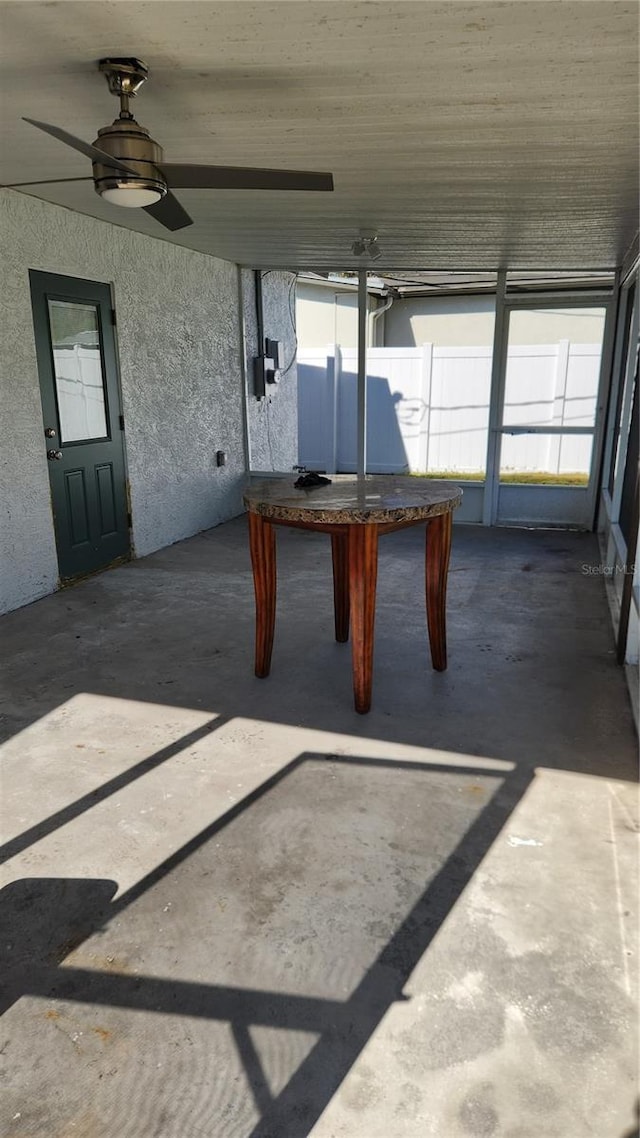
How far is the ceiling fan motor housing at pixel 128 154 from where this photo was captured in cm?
237

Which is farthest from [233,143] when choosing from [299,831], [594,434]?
[594,434]

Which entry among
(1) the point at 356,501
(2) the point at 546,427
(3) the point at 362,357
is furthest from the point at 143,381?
(2) the point at 546,427

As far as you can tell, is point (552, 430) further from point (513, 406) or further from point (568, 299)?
point (568, 299)

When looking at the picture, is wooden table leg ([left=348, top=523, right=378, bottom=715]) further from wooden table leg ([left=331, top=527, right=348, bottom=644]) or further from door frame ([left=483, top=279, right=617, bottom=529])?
door frame ([left=483, top=279, right=617, bottom=529])

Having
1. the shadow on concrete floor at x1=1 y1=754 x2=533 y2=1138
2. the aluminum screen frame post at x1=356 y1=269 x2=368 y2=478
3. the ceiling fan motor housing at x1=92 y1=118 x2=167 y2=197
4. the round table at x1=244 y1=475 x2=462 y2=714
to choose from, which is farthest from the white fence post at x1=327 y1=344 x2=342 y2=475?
the shadow on concrete floor at x1=1 y1=754 x2=533 y2=1138

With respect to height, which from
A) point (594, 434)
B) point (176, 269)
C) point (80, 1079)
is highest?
point (176, 269)

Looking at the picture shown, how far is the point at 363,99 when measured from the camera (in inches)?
99.6

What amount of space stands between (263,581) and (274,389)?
4825 millimetres

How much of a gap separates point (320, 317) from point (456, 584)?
718 cm

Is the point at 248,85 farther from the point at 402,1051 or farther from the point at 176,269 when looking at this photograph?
the point at 176,269

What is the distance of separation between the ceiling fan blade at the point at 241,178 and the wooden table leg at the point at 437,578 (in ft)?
4.65

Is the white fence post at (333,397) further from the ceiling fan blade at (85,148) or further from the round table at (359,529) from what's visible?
the ceiling fan blade at (85,148)

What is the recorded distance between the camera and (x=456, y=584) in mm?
4891

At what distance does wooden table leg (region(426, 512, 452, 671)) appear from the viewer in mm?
3193
